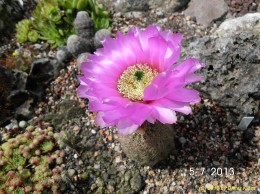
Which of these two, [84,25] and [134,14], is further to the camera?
[134,14]

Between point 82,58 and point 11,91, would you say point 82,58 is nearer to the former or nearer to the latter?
point 82,58

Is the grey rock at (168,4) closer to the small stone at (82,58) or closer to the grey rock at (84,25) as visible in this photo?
the grey rock at (84,25)

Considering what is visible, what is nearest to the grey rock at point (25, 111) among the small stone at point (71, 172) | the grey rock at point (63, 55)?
the grey rock at point (63, 55)

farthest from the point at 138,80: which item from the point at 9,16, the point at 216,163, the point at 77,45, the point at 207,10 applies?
the point at 9,16

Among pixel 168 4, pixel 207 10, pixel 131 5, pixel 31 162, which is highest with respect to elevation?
pixel 131 5

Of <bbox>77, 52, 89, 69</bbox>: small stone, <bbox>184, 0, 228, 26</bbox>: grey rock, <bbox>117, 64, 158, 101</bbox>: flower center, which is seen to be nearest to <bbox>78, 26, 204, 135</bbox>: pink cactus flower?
<bbox>117, 64, 158, 101</bbox>: flower center

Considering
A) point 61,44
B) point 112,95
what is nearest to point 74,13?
point 61,44
